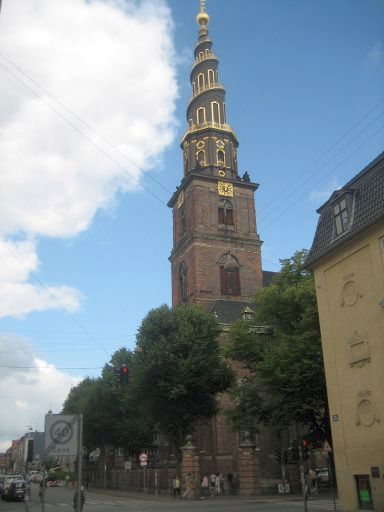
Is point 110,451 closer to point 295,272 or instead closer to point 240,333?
point 240,333

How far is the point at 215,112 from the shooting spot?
58.1m

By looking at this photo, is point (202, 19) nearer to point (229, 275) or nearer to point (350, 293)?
point (229, 275)

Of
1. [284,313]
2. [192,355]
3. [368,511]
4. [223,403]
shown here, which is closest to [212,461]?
[223,403]

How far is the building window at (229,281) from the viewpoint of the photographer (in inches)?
2025

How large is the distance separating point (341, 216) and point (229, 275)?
1247 inches

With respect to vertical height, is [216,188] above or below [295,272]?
above

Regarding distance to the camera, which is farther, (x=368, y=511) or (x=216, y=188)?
(x=216, y=188)

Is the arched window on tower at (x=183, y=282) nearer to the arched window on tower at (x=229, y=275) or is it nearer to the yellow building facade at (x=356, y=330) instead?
the arched window on tower at (x=229, y=275)

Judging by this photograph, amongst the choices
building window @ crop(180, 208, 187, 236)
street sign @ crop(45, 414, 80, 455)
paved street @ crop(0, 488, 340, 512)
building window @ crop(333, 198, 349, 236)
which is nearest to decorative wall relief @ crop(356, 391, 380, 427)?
paved street @ crop(0, 488, 340, 512)

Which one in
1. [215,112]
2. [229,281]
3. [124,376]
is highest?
[215,112]

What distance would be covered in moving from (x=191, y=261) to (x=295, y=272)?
19298 millimetres

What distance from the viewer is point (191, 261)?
51906mm

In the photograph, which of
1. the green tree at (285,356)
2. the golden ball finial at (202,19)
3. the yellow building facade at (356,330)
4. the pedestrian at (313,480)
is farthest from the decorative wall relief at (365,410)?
the golden ball finial at (202,19)

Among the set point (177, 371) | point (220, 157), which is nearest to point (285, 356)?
point (177, 371)
